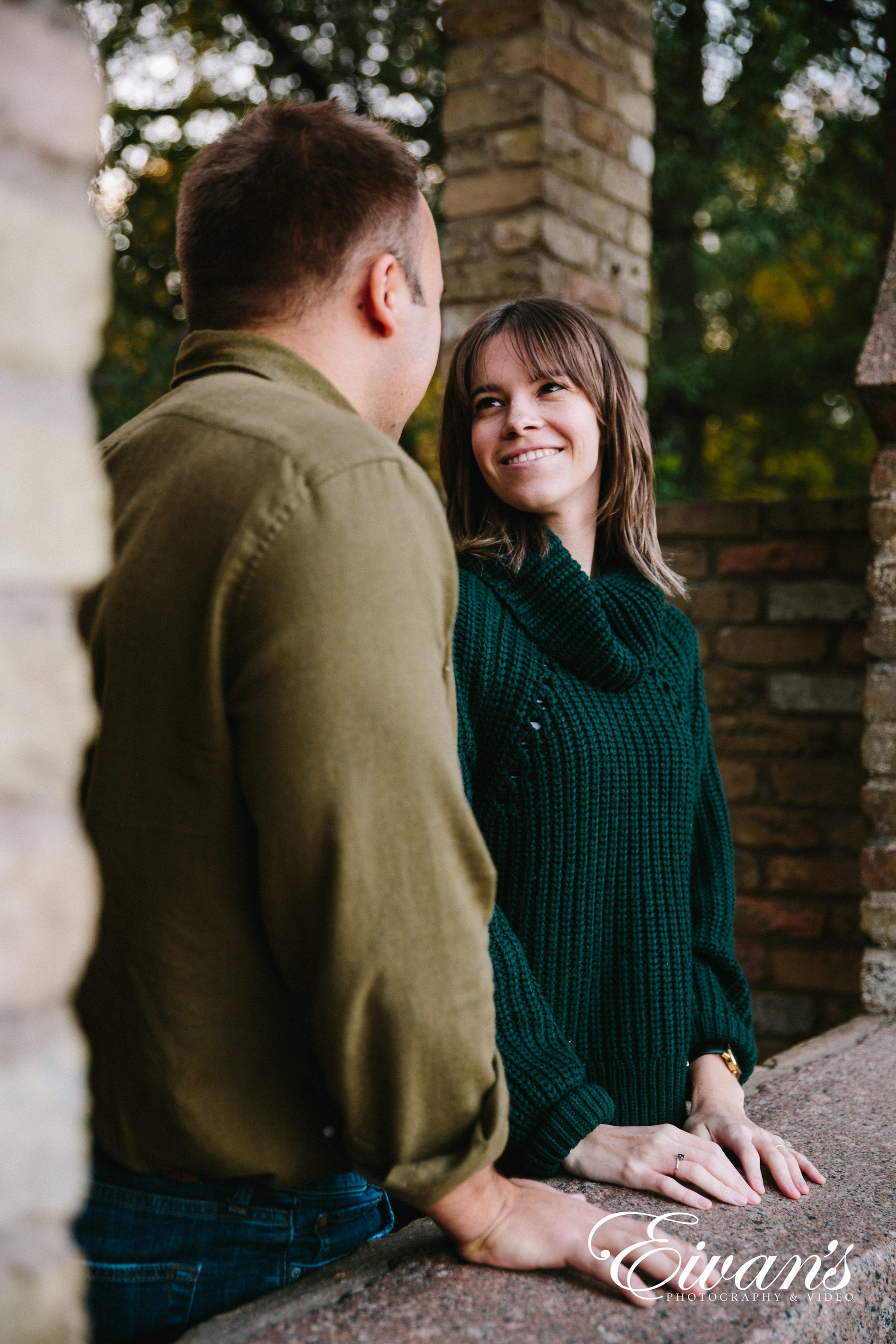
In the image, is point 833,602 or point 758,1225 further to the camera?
point 833,602

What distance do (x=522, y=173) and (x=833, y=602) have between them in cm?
179

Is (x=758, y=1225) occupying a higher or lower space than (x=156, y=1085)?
lower

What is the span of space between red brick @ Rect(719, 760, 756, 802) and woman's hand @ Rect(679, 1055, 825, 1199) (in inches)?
91.4

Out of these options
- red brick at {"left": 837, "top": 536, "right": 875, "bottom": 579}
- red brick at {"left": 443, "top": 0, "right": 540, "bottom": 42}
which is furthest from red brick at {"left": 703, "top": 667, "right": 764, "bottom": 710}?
red brick at {"left": 443, "top": 0, "right": 540, "bottom": 42}

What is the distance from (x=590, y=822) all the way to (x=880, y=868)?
1.78m

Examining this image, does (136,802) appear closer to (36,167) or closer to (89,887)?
(89,887)

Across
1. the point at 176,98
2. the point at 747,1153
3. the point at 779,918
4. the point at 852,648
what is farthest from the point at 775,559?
the point at 176,98

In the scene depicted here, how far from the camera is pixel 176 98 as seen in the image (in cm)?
773

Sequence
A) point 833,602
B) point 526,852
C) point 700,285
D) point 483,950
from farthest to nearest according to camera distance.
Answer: point 700,285, point 833,602, point 526,852, point 483,950

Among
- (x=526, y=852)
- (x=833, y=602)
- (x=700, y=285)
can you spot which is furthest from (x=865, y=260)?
(x=526, y=852)

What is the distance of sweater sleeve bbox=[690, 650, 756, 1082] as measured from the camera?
1.88 meters

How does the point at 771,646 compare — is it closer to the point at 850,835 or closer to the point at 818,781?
the point at 818,781

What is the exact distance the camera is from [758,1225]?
5.09 ft

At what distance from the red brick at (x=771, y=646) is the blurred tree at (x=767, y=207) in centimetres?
142
